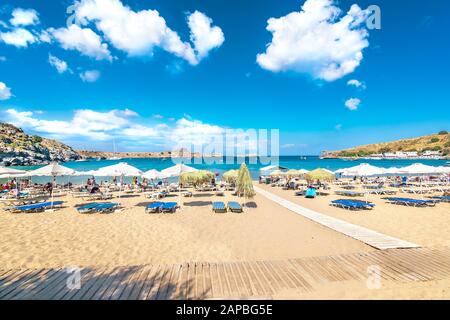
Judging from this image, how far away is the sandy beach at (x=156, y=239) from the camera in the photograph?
705 cm

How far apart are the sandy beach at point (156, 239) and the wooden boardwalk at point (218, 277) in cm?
82

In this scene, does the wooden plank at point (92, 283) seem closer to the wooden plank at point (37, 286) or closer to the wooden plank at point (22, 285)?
the wooden plank at point (37, 286)

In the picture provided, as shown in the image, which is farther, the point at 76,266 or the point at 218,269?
the point at 76,266

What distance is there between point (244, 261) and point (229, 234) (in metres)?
3.05

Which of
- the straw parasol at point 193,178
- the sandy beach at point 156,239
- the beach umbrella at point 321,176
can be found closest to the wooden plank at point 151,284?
the sandy beach at point 156,239

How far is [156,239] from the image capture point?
29.1ft

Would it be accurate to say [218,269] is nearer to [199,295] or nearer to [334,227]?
[199,295]

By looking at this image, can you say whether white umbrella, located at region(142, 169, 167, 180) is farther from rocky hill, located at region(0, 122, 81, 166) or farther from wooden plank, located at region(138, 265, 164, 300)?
rocky hill, located at region(0, 122, 81, 166)

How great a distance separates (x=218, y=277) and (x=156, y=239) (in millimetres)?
4224

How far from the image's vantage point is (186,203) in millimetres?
16688

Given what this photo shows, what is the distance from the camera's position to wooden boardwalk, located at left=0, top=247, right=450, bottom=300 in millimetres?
4762

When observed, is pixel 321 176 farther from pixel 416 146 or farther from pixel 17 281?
pixel 416 146
